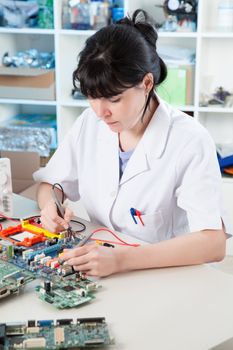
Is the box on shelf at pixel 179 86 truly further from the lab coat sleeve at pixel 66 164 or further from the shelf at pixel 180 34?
the lab coat sleeve at pixel 66 164

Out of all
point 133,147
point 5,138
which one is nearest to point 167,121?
point 133,147

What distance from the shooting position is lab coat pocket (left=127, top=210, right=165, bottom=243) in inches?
60.9

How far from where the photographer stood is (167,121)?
1.53 metres

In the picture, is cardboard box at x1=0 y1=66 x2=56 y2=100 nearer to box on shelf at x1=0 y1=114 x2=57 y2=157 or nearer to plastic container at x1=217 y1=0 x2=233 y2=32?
box on shelf at x1=0 y1=114 x2=57 y2=157

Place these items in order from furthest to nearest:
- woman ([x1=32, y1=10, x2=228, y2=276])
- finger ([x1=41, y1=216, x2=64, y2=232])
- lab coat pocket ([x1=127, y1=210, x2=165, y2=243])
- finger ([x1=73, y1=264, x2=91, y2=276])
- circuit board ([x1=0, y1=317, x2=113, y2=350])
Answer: lab coat pocket ([x1=127, y1=210, x2=165, y2=243]) < finger ([x1=41, y1=216, x2=64, y2=232]) < woman ([x1=32, y1=10, x2=228, y2=276]) < finger ([x1=73, y1=264, x2=91, y2=276]) < circuit board ([x1=0, y1=317, x2=113, y2=350])

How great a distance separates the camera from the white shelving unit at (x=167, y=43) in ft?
9.18

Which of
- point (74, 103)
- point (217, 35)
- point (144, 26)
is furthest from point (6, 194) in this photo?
point (217, 35)

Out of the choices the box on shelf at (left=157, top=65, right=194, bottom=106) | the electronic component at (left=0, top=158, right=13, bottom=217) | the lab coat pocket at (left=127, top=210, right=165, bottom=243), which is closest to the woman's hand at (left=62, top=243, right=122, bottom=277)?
the lab coat pocket at (left=127, top=210, right=165, bottom=243)

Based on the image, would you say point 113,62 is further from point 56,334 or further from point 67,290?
point 56,334

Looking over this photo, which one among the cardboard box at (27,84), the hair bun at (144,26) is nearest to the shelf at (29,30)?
the cardboard box at (27,84)

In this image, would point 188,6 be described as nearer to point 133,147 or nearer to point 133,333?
point 133,147

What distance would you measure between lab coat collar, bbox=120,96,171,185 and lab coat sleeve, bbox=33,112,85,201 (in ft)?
0.75

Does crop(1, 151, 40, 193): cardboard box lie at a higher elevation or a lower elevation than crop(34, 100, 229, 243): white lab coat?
lower

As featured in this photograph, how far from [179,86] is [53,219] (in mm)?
1611
